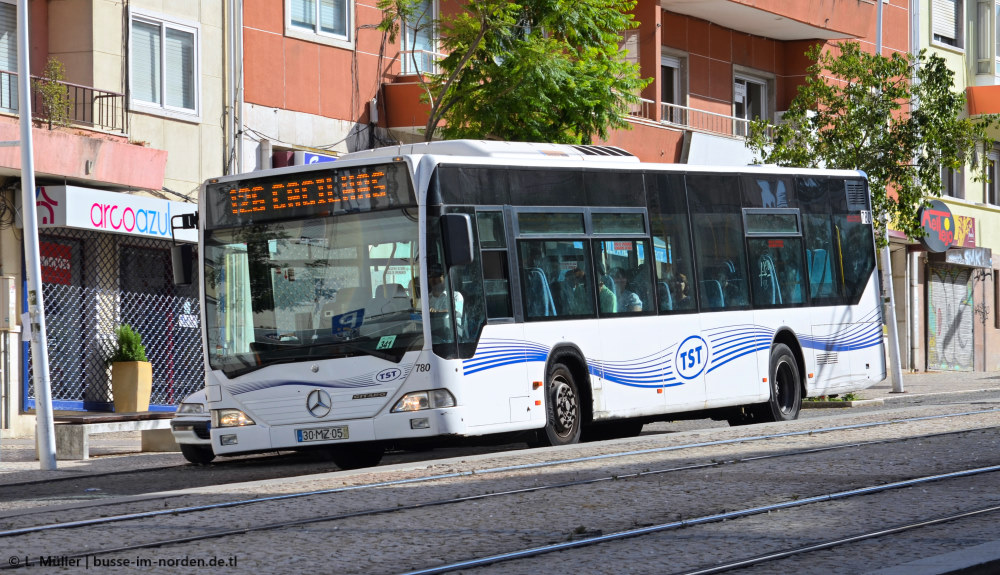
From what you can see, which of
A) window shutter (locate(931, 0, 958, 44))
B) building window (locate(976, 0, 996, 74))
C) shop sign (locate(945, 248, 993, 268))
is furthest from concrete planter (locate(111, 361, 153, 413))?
building window (locate(976, 0, 996, 74))

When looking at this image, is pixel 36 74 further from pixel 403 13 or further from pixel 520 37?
pixel 520 37

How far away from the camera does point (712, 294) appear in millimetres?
18453

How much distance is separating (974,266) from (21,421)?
30218 millimetres

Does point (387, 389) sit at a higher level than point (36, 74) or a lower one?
lower

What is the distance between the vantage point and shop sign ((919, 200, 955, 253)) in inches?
1655

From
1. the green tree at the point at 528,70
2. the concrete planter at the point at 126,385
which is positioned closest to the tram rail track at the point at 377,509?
the green tree at the point at 528,70

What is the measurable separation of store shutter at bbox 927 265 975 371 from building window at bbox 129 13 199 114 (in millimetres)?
25190

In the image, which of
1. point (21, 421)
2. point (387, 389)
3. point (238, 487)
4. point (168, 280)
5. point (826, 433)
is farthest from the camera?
point (168, 280)

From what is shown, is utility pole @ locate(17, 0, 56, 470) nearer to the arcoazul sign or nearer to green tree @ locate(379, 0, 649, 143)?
the arcoazul sign

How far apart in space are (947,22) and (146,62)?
27.5 meters

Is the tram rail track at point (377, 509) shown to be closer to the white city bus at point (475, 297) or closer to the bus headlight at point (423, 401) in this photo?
the bus headlight at point (423, 401)

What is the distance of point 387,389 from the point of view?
47.2 ft

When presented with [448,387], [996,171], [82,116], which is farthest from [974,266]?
[448,387]

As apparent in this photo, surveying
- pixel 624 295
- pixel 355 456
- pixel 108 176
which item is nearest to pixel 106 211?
pixel 108 176
